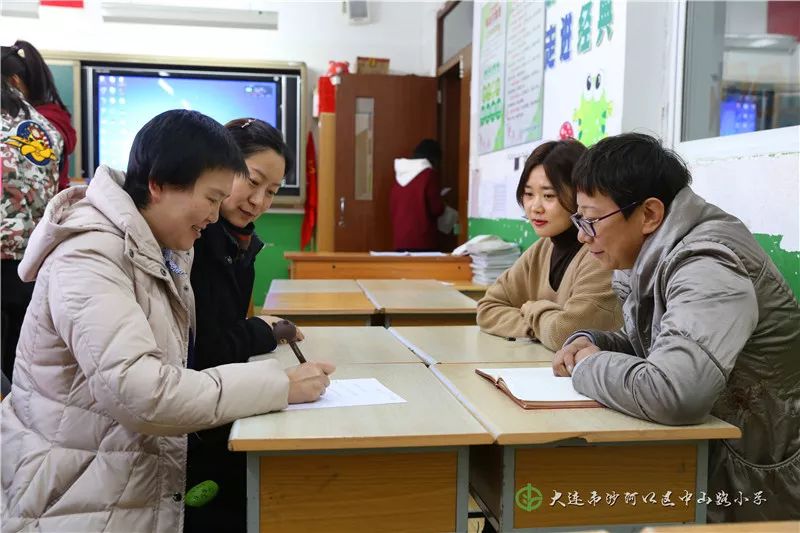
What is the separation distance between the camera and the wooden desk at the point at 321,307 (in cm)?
275

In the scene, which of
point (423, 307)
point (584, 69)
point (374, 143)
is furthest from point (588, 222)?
point (374, 143)

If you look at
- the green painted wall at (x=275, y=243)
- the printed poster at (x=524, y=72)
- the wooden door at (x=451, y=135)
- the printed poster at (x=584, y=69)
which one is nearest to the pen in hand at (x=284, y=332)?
the printed poster at (x=584, y=69)

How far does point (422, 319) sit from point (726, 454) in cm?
155

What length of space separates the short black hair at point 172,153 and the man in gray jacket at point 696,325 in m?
0.78

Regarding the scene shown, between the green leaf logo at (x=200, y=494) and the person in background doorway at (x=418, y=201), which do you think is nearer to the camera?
the green leaf logo at (x=200, y=494)

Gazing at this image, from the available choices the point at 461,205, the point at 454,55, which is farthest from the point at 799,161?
the point at 454,55

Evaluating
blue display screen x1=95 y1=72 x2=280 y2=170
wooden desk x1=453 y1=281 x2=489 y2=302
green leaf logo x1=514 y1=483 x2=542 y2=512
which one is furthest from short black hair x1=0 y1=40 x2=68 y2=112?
blue display screen x1=95 y1=72 x2=280 y2=170

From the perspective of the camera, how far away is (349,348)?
201 centimetres

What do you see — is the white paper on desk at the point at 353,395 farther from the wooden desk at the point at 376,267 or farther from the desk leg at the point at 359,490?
the wooden desk at the point at 376,267

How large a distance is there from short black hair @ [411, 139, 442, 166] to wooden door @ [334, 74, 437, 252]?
0.32m

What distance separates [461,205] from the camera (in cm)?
539

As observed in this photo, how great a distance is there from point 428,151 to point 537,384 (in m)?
4.24

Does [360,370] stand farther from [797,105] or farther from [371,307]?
[797,105]

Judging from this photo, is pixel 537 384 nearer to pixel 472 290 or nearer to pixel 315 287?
pixel 315 287
